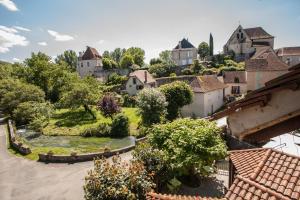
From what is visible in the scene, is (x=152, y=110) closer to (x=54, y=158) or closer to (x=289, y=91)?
(x=54, y=158)

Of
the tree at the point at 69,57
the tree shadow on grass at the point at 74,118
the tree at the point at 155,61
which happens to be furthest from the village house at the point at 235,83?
the tree at the point at 69,57

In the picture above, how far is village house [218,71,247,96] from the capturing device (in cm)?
4691

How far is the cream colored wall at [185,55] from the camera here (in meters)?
78.6

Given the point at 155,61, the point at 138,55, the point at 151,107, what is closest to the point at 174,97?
the point at 151,107

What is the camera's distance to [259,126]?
387cm

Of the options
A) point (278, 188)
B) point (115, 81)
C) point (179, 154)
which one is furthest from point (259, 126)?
point (115, 81)

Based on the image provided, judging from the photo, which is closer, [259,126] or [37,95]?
[259,126]

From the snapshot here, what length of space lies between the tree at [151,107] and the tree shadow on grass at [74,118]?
11.5 m

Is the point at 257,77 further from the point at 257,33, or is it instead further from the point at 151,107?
the point at 257,33

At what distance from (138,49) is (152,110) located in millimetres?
70906

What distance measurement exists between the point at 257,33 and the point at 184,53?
885 inches

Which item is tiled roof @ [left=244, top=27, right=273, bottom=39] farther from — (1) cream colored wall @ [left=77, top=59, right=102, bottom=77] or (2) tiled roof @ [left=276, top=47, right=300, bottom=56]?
(1) cream colored wall @ [left=77, top=59, right=102, bottom=77]

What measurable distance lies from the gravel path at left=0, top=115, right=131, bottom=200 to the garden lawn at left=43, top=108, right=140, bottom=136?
903cm

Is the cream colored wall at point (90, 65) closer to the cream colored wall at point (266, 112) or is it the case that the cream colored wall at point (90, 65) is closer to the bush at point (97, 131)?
the bush at point (97, 131)
